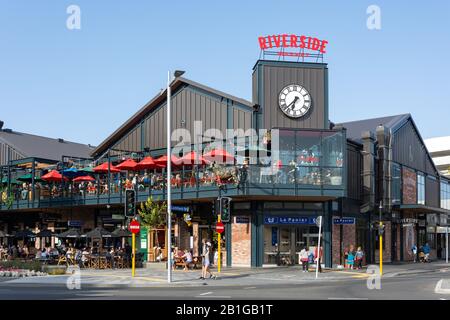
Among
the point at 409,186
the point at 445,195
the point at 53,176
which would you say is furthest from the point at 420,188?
the point at 53,176

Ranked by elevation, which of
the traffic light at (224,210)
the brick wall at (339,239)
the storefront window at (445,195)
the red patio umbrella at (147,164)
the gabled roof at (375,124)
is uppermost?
the gabled roof at (375,124)

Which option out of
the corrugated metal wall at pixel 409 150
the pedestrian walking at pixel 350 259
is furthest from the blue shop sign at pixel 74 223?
the corrugated metal wall at pixel 409 150

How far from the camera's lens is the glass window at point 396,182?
45094mm

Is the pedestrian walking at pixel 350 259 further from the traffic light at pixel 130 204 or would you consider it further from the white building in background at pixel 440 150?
the white building in background at pixel 440 150

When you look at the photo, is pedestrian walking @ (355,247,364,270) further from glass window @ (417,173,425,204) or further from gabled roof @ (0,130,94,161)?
gabled roof @ (0,130,94,161)

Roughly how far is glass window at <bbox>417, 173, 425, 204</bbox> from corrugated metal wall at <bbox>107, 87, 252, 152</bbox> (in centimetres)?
1997

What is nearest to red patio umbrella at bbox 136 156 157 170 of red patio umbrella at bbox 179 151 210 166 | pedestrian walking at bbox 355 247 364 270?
red patio umbrella at bbox 179 151 210 166

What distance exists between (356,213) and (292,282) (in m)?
14.9

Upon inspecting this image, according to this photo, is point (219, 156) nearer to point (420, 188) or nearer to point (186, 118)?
point (186, 118)

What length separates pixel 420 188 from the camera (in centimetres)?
5125

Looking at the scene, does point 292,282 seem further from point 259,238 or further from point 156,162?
point 156,162

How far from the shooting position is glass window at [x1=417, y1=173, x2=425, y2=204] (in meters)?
50.7

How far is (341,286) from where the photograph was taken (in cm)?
2448

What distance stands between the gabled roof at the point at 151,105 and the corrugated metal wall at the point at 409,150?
14.0 m
